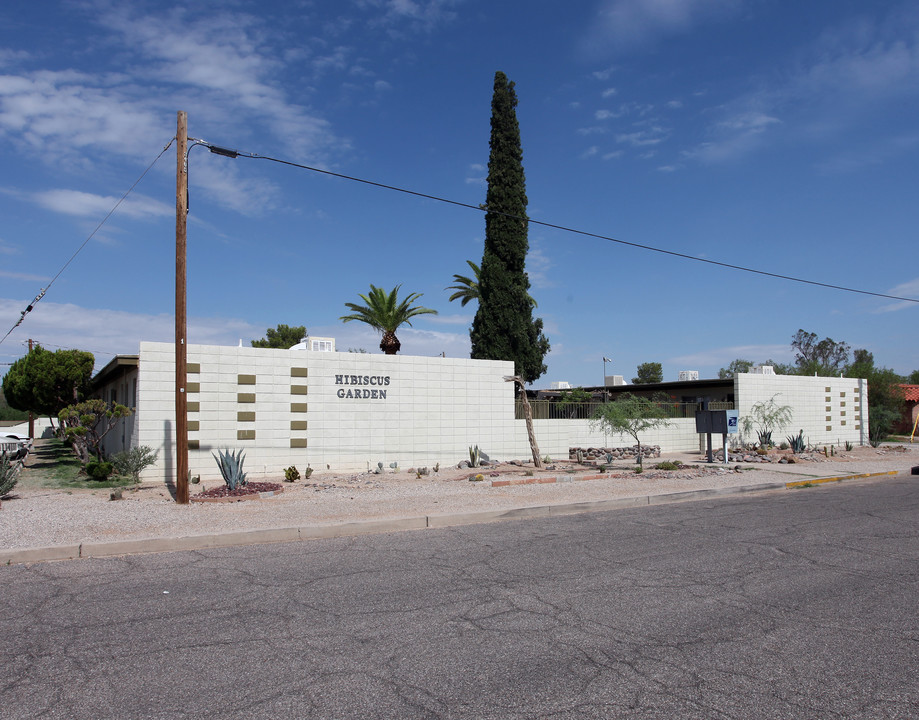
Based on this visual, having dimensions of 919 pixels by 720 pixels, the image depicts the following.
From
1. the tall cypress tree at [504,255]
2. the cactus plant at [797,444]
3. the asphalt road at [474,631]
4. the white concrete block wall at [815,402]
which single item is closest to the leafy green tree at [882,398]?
the white concrete block wall at [815,402]

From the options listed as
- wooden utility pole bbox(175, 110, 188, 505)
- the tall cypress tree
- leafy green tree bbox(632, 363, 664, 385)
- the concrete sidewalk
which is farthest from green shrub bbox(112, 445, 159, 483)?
leafy green tree bbox(632, 363, 664, 385)

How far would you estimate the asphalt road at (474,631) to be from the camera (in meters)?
4.20

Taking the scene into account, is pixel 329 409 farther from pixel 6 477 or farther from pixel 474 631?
pixel 474 631

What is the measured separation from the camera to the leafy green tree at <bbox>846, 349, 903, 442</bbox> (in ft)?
115

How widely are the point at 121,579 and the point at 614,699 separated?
5.66 metres

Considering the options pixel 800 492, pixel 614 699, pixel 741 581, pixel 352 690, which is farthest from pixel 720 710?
pixel 800 492

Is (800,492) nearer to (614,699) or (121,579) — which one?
(614,699)

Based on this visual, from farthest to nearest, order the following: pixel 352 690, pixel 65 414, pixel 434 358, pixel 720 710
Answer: pixel 434 358 < pixel 65 414 < pixel 352 690 < pixel 720 710

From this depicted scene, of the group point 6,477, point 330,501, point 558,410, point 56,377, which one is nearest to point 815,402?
point 558,410

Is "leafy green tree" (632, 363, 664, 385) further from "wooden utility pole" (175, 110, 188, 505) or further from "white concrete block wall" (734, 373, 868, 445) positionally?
"wooden utility pole" (175, 110, 188, 505)

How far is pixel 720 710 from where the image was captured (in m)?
4.04

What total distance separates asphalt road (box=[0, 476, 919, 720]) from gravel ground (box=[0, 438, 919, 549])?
1.56 m

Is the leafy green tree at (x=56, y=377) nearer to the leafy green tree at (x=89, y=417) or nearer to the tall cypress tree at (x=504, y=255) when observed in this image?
the leafy green tree at (x=89, y=417)

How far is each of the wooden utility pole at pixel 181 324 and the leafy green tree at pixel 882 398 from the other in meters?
34.7
